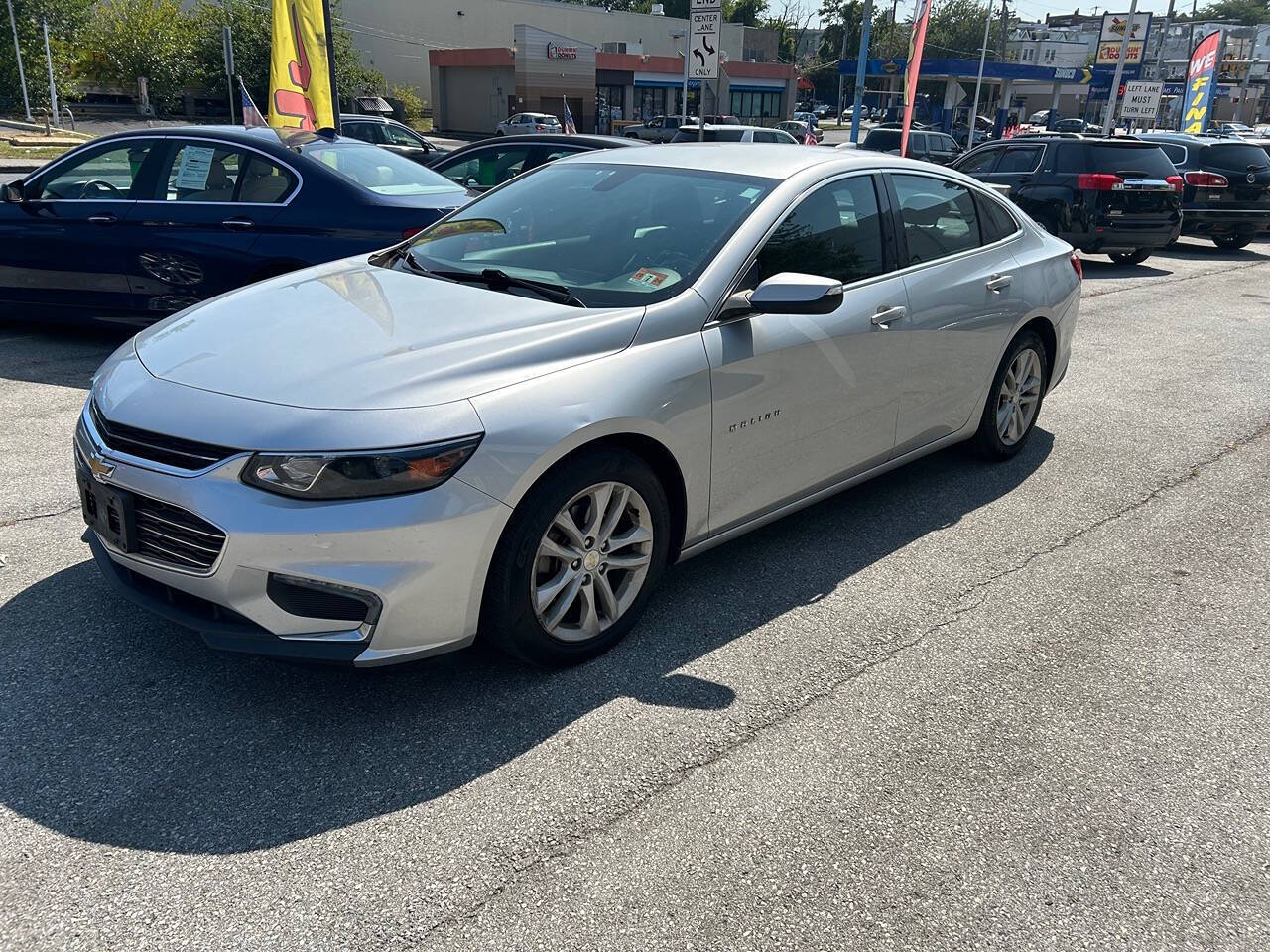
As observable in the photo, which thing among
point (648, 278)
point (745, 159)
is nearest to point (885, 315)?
point (745, 159)

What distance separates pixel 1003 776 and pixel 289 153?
5.92m

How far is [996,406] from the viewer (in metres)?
5.48

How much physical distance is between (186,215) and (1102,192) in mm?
11326

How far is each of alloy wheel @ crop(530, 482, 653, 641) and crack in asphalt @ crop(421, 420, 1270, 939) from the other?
619mm

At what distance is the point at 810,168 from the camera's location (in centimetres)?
428

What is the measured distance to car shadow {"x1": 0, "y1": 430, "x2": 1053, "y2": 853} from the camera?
2.75 m

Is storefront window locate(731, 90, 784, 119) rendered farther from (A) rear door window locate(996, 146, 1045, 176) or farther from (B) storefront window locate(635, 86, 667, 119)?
(A) rear door window locate(996, 146, 1045, 176)

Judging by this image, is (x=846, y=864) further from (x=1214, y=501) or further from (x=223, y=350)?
(x=1214, y=501)

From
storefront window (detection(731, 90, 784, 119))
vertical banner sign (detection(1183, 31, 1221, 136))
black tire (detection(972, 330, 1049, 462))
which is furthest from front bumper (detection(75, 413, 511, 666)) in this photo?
storefront window (detection(731, 90, 784, 119))

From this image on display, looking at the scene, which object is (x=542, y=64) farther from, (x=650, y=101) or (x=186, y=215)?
(x=186, y=215)

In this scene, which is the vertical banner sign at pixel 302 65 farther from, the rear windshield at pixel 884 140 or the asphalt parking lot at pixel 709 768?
the rear windshield at pixel 884 140

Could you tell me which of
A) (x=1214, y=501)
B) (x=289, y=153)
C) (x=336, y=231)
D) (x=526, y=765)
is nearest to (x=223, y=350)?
(x=526, y=765)

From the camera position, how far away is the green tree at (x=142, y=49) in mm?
46750

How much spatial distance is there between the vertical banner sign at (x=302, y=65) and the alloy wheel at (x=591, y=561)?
10.3 meters
